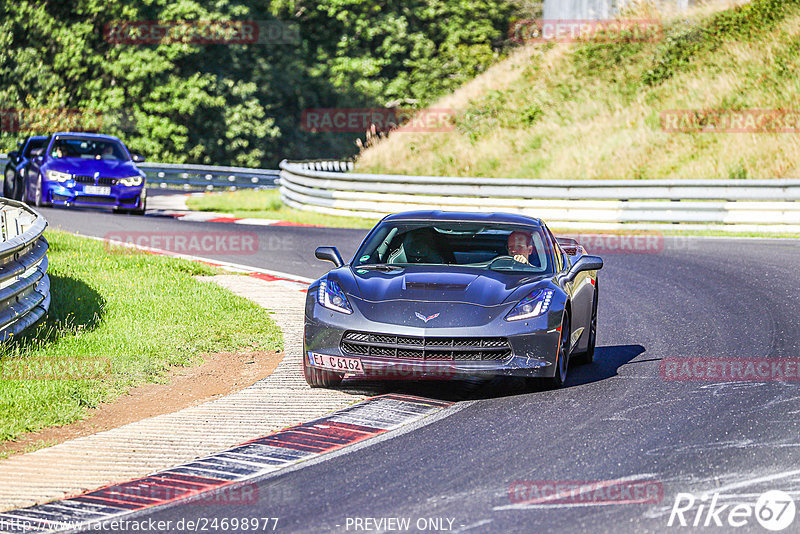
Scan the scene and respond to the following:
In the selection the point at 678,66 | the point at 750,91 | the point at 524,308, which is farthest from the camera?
the point at 678,66

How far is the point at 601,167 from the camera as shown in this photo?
88.7 feet

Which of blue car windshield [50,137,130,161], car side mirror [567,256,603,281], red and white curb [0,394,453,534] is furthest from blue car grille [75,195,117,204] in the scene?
red and white curb [0,394,453,534]

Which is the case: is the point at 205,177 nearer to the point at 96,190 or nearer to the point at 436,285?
the point at 96,190

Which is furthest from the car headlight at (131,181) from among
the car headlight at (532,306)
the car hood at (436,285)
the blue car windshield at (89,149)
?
the car headlight at (532,306)

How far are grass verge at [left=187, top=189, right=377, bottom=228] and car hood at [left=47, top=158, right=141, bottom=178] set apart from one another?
327 centimetres

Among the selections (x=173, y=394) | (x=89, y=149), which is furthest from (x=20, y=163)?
(x=173, y=394)

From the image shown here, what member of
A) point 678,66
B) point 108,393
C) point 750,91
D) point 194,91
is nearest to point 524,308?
point 108,393

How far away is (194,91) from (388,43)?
38.3ft

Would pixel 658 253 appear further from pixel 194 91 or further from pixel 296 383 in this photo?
pixel 194 91

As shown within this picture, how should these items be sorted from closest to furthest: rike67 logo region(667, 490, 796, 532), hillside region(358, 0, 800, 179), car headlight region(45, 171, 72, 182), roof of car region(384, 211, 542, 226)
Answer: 1. rike67 logo region(667, 490, 796, 532)
2. roof of car region(384, 211, 542, 226)
3. car headlight region(45, 171, 72, 182)
4. hillside region(358, 0, 800, 179)

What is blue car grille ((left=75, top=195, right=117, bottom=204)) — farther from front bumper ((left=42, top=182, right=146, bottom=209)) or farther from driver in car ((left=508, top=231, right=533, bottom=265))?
driver in car ((left=508, top=231, right=533, bottom=265))

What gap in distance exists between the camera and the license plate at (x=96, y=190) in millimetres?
22359

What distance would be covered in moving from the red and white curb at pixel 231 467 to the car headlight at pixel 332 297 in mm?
703

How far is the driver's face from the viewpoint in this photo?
30.7 feet
